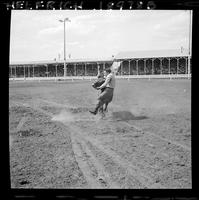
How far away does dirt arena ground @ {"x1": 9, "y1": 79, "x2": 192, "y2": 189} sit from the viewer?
2.81 metres

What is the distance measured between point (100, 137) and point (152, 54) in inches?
45.9

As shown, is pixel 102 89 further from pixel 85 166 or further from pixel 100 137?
pixel 85 166

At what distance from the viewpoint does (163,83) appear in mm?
3230

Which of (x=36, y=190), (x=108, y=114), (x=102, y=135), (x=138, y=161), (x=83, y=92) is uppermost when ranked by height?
(x=83, y=92)

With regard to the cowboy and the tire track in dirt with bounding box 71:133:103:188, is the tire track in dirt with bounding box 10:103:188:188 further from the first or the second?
the cowboy

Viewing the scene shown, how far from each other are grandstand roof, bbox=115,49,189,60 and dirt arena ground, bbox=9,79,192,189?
0.30 metres

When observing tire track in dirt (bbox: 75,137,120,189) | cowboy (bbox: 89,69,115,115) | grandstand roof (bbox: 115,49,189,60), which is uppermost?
grandstand roof (bbox: 115,49,189,60)

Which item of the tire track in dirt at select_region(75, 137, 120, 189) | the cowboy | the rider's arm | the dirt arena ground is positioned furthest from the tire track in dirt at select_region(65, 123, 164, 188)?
the rider's arm

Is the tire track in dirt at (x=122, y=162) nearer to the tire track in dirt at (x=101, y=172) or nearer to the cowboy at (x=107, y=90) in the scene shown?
the tire track in dirt at (x=101, y=172)

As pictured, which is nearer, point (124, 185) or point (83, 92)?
point (124, 185)

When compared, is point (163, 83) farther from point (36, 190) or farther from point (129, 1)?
point (36, 190)

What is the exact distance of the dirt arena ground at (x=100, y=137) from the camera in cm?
281
